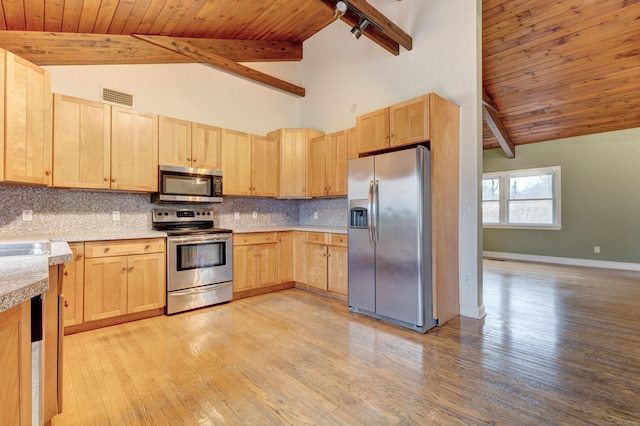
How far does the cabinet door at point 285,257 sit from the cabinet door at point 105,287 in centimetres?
191

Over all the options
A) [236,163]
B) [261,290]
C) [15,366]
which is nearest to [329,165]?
[236,163]

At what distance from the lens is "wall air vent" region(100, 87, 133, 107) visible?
11.4 feet

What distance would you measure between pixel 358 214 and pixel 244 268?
170cm

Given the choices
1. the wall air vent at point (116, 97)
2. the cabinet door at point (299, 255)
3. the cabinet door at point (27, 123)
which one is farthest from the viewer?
the cabinet door at point (299, 255)

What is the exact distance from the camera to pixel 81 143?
→ 10.1 feet

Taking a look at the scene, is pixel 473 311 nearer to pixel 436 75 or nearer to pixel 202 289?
pixel 436 75

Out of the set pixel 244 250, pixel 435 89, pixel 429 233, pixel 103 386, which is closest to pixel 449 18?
pixel 435 89

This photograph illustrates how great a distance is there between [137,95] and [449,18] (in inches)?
150

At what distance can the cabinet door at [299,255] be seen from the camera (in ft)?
14.3

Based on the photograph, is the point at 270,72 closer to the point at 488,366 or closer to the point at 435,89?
the point at 435,89

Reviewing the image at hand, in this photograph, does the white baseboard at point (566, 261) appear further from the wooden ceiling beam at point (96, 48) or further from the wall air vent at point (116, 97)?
the wall air vent at point (116, 97)

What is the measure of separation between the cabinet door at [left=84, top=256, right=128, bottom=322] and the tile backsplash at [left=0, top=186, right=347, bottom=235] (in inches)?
26.7

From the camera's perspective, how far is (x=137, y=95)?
375 cm

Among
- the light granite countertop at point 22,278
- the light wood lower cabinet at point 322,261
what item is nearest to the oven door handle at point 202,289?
the light wood lower cabinet at point 322,261
